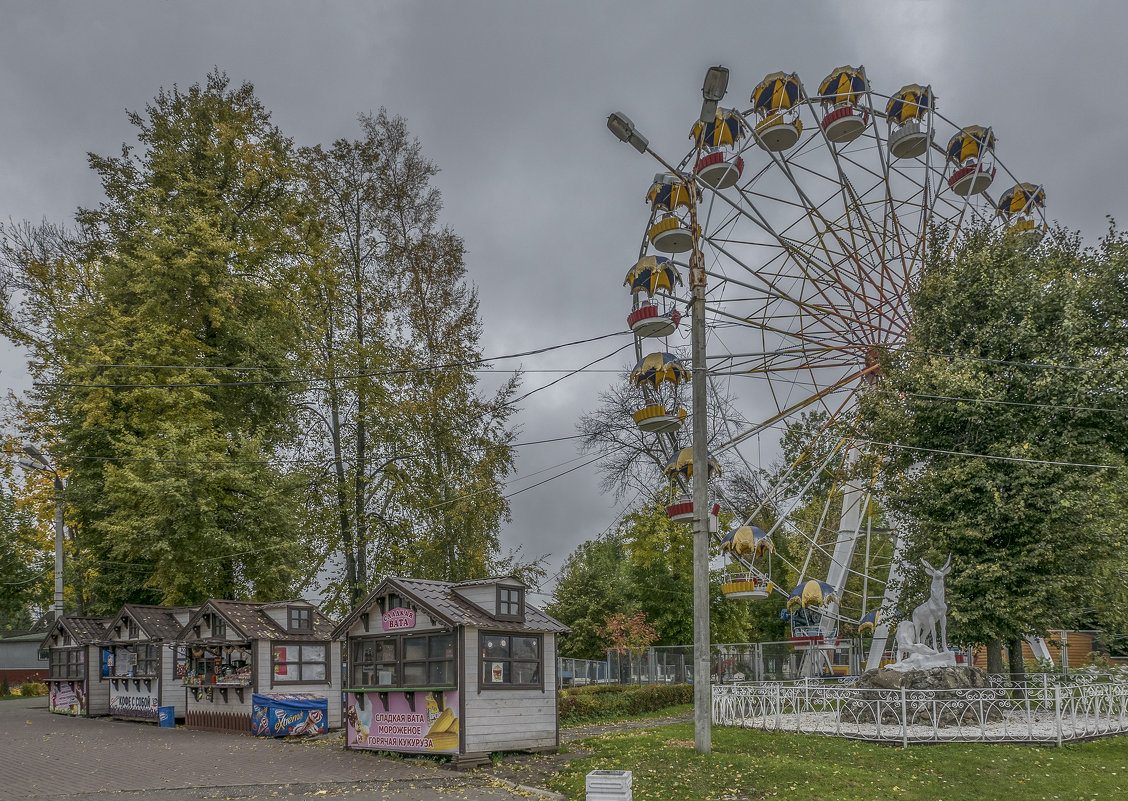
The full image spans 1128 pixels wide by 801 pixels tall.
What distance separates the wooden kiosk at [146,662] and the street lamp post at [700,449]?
17.1 m

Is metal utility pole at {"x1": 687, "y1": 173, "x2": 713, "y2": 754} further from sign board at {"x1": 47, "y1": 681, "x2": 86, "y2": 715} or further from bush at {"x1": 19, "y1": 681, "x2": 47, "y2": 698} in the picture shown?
bush at {"x1": 19, "y1": 681, "x2": 47, "y2": 698}

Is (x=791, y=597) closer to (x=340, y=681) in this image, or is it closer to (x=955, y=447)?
(x=955, y=447)

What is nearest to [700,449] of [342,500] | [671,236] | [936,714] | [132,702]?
[671,236]

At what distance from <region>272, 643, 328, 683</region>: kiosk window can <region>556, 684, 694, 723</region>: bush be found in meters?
7.10

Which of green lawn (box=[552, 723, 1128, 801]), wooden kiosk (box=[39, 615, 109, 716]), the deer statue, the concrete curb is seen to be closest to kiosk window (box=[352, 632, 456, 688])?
the concrete curb

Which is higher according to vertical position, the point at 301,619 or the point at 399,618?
the point at 399,618

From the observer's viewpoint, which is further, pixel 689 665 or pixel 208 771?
pixel 689 665

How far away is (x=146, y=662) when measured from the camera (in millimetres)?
26234

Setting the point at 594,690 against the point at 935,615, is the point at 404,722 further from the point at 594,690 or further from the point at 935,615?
the point at 594,690

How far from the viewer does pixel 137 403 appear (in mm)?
28578

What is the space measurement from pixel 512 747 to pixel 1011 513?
12.7 m

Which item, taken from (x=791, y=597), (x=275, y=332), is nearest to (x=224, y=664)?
(x=275, y=332)

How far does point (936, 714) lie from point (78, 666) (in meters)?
26.7

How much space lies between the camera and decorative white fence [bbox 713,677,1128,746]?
1631 centimetres
